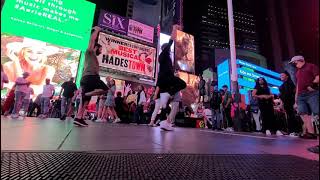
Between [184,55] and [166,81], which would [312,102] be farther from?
[184,55]

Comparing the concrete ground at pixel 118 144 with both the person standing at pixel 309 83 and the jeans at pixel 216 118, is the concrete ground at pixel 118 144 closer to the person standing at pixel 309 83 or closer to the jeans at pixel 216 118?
the person standing at pixel 309 83

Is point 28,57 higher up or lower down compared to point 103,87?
lower down

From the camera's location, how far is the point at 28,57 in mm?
792

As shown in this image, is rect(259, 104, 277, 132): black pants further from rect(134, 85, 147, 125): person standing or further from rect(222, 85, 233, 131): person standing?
rect(134, 85, 147, 125): person standing

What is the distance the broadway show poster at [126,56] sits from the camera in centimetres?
1695

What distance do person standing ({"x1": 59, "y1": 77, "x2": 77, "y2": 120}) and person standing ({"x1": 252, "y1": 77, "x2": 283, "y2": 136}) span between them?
4.00 m

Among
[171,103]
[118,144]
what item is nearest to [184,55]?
[171,103]

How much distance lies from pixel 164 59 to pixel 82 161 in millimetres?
3263

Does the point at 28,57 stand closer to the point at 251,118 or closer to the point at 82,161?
the point at 82,161

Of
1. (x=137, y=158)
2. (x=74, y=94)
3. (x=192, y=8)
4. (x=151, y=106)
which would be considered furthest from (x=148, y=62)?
(x=137, y=158)

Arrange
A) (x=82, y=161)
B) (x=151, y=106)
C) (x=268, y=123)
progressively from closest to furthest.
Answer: (x=82, y=161), (x=268, y=123), (x=151, y=106)

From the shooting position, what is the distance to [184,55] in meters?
18.0

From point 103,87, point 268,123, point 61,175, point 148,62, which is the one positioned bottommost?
point 61,175

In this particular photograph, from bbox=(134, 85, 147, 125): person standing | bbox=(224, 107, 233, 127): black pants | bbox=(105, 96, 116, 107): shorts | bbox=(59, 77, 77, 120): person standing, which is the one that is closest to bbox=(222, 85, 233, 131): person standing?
bbox=(224, 107, 233, 127): black pants
